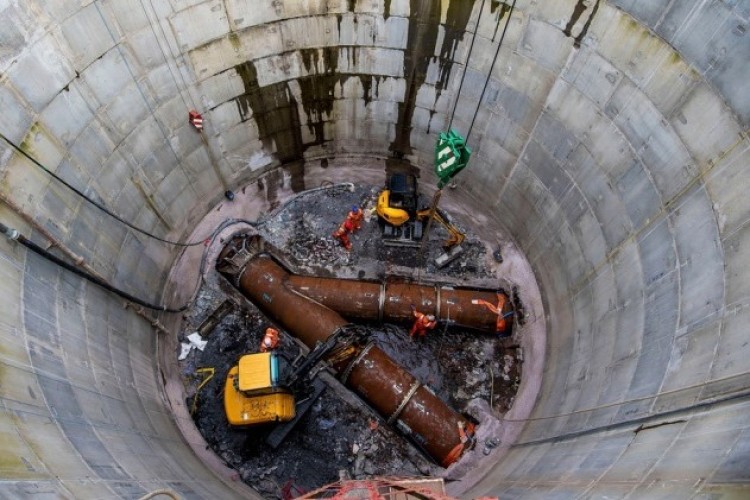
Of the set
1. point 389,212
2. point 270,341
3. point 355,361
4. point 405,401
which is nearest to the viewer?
point 405,401

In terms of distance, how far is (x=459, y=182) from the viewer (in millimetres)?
12492

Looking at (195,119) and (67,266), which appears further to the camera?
(195,119)

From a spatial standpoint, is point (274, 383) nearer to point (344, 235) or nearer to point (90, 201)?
point (344, 235)

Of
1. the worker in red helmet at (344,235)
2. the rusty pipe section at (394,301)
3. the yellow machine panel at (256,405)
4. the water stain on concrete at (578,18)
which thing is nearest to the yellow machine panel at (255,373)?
the yellow machine panel at (256,405)

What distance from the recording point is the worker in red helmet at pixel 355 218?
39.4 ft

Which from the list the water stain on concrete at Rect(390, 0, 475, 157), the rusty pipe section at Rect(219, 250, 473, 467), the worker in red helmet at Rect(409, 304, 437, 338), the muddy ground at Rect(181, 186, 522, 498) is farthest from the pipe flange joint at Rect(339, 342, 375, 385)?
the water stain on concrete at Rect(390, 0, 475, 157)

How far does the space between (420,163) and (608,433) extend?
7.57 meters

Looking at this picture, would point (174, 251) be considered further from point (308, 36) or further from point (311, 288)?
point (308, 36)

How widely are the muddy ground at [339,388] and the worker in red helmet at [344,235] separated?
0.16 meters

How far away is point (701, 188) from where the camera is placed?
7379 millimetres

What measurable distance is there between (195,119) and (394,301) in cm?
556

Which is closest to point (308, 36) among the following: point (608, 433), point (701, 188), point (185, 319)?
point (185, 319)

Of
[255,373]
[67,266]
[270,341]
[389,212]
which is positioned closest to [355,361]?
[255,373]

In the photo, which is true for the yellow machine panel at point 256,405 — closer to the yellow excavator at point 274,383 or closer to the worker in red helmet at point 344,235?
the yellow excavator at point 274,383
